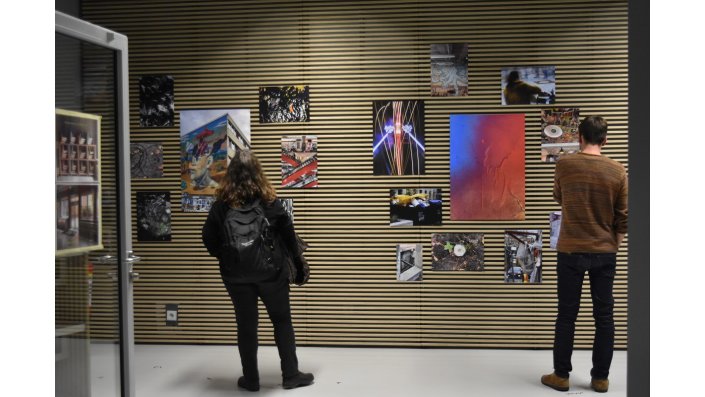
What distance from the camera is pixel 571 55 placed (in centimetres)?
542

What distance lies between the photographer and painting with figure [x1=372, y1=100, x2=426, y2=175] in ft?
18.0

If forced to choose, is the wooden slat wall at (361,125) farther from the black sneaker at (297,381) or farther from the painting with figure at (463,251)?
the black sneaker at (297,381)

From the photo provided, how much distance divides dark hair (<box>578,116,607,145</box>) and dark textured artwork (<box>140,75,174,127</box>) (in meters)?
3.41

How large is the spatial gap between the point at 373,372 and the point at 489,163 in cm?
196

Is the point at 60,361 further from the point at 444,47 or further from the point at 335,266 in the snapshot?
the point at 444,47

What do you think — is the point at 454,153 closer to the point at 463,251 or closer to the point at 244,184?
the point at 463,251

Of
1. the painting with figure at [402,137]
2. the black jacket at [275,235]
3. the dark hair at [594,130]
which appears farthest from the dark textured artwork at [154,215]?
the dark hair at [594,130]

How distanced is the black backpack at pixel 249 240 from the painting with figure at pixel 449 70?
6.80ft

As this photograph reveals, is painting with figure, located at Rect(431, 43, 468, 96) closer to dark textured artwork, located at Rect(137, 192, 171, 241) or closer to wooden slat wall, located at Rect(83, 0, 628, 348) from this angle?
wooden slat wall, located at Rect(83, 0, 628, 348)

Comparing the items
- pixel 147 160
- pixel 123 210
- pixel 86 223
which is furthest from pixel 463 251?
pixel 86 223

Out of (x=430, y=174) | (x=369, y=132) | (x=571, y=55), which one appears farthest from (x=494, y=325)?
(x=571, y=55)

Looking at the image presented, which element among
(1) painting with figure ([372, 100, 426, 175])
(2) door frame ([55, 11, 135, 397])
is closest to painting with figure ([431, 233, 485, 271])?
(1) painting with figure ([372, 100, 426, 175])

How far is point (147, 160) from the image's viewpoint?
5703 millimetres

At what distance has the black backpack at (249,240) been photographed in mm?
4102
